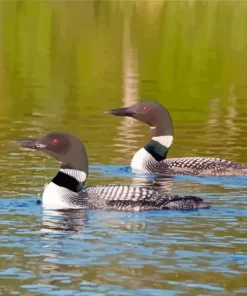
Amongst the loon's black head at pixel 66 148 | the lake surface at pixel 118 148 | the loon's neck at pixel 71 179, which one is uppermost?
the loon's black head at pixel 66 148

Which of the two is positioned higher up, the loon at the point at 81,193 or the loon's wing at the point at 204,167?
the loon at the point at 81,193

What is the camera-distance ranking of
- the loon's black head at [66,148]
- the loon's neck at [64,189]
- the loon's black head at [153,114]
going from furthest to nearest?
the loon's black head at [153,114], the loon's black head at [66,148], the loon's neck at [64,189]

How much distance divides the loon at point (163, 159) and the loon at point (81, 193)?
283cm

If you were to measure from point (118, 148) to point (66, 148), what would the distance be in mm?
4700

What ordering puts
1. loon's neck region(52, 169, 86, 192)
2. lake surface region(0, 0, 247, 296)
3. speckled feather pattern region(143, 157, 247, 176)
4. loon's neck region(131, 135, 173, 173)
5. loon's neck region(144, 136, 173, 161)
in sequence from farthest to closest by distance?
loon's neck region(144, 136, 173, 161), loon's neck region(131, 135, 173, 173), speckled feather pattern region(143, 157, 247, 176), loon's neck region(52, 169, 86, 192), lake surface region(0, 0, 247, 296)

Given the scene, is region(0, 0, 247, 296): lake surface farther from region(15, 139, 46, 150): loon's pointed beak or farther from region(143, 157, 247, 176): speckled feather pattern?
region(15, 139, 46, 150): loon's pointed beak

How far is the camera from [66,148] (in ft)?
43.5

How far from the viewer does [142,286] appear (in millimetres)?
9664

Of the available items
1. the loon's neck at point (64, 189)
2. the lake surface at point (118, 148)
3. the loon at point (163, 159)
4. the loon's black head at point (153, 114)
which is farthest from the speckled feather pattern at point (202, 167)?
the loon's neck at point (64, 189)

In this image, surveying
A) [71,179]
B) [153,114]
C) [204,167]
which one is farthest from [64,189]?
[153,114]

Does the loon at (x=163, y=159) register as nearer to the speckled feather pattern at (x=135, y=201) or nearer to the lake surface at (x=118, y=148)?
the lake surface at (x=118, y=148)

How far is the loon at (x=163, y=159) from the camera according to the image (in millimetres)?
15719

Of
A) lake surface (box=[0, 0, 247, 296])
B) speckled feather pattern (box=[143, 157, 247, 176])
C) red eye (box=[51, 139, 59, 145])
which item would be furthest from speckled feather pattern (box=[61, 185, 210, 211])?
speckled feather pattern (box=[143, 157, 247, 176])

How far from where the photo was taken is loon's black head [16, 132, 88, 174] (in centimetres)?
1320
